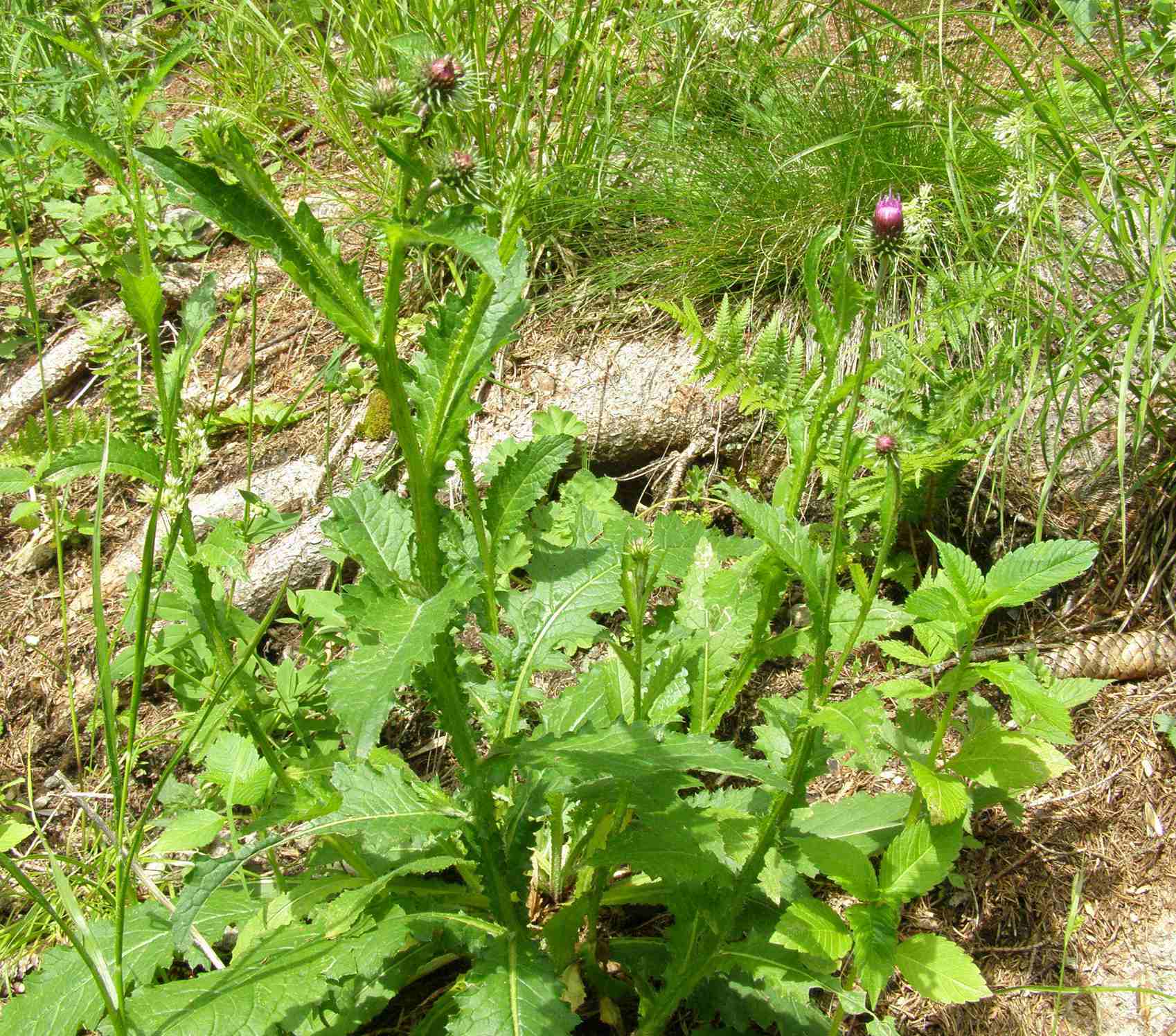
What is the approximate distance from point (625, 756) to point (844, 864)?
51cm

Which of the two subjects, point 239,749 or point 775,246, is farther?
point 775,246

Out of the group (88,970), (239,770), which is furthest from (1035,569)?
(88,970)

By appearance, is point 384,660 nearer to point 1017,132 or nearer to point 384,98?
point 384,98

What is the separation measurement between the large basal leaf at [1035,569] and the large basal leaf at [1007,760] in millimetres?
337

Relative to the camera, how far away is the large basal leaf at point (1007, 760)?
174 cm

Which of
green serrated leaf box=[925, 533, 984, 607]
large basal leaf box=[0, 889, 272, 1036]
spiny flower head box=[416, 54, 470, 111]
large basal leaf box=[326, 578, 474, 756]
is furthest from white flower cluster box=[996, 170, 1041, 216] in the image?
large basal leaf box=[0, 889, 272, 1036]

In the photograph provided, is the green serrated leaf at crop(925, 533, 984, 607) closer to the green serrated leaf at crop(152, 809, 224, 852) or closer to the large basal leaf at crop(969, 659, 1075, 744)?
the large basal leaf at crop(969, 659, 1075, 744)

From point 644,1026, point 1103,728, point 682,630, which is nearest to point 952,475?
point 1103,728

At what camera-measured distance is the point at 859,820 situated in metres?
1.88

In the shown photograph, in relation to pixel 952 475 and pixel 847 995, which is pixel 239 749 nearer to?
pixel 847 995

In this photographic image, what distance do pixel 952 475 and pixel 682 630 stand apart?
0.90 m

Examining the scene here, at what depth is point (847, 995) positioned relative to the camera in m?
1.52

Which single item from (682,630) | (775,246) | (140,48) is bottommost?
(682,630)

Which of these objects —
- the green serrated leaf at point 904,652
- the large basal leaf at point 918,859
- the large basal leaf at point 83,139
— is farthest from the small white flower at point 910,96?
the large basal leaf at point 83,139
